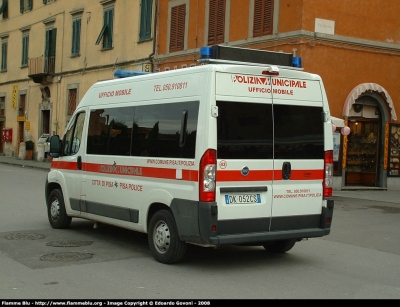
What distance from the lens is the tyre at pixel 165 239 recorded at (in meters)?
7.34

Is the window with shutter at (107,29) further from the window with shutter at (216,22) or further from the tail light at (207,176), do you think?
the tail light at (207,176)

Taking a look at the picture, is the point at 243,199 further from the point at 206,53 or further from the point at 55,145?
the point at 55,145

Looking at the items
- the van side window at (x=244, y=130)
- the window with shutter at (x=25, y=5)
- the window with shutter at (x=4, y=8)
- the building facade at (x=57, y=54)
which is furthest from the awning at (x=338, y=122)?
the window with shutter at (x=4, y=8)

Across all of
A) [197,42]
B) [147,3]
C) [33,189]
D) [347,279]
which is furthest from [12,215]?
[147,3]

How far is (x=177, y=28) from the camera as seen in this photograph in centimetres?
2438

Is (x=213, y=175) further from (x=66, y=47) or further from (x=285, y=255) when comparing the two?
(x=66, y=47)

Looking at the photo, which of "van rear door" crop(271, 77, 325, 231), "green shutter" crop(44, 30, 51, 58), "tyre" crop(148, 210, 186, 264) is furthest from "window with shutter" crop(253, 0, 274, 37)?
"green shutter" crop(44, 30, 51, 58)

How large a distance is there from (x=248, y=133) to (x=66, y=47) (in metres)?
26.9

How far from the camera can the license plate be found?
7.01m

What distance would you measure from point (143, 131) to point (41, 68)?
27.6 meters

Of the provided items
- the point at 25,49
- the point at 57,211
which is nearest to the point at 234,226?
the point at 57,211

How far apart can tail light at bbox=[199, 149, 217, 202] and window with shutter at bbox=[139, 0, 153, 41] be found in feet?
64.9

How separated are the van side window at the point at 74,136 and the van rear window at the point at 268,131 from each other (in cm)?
338

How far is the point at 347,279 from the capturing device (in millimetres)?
7051
